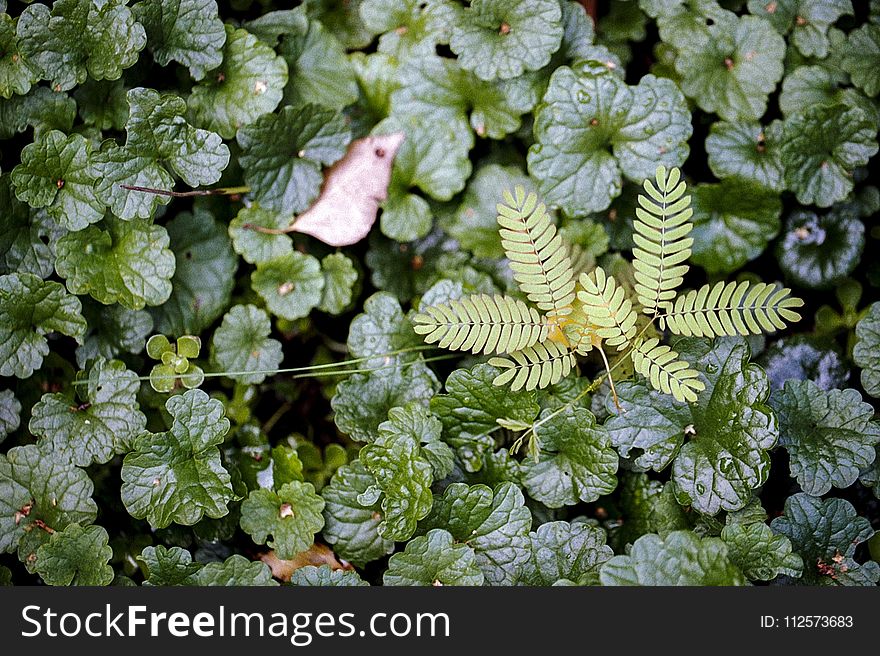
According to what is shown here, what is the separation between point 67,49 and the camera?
6.63 feet

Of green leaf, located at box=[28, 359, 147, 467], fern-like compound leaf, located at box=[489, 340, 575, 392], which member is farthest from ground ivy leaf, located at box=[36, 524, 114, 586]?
fern-like compound leaf, located at box=[489, 340, 575, 392]

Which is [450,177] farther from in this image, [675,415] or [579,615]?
[579,615]

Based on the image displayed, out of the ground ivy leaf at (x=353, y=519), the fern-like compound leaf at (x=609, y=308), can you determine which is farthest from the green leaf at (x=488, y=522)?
the fern-like compound leaf at (x=609, y=308)

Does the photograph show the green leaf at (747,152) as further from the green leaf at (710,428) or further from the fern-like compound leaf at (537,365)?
the fern-like compound leaf at (537,365)

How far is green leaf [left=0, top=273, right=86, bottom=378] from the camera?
1993 millimetres

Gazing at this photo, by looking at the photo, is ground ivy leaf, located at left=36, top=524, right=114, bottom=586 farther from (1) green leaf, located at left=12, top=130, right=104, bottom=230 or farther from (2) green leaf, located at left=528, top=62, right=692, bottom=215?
(2) green leaf, located at left=528, top=62, right=692, bottom=215

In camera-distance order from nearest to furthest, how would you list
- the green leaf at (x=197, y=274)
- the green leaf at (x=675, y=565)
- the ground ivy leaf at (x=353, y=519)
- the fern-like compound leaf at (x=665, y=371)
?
the green leaf at (x=675, y=565)
the fern-like compound leaf at (x=665, y=371)
the ground ivy leaf at (x=353, y=519)
the green leaf at (x=197, y=274)

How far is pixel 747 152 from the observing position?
2309 millimetres

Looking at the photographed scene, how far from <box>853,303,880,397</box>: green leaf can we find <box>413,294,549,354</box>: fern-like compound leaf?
932 millimetres

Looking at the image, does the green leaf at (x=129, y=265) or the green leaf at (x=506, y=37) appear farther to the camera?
the green leaf at (x=506, y=37)

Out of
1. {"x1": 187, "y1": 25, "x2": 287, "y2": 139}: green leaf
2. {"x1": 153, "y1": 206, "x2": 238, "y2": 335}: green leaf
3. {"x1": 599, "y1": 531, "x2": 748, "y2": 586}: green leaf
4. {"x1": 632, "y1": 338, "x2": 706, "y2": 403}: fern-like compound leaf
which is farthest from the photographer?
{"x1": 153, "y1": 206, "x2": 238, "y2": 335}: green leaf

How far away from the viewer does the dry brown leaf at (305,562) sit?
2047 millimetres

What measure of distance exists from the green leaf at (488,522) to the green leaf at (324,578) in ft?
0.77

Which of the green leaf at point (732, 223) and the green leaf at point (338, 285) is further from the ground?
the green leaf at point (732, 223)
